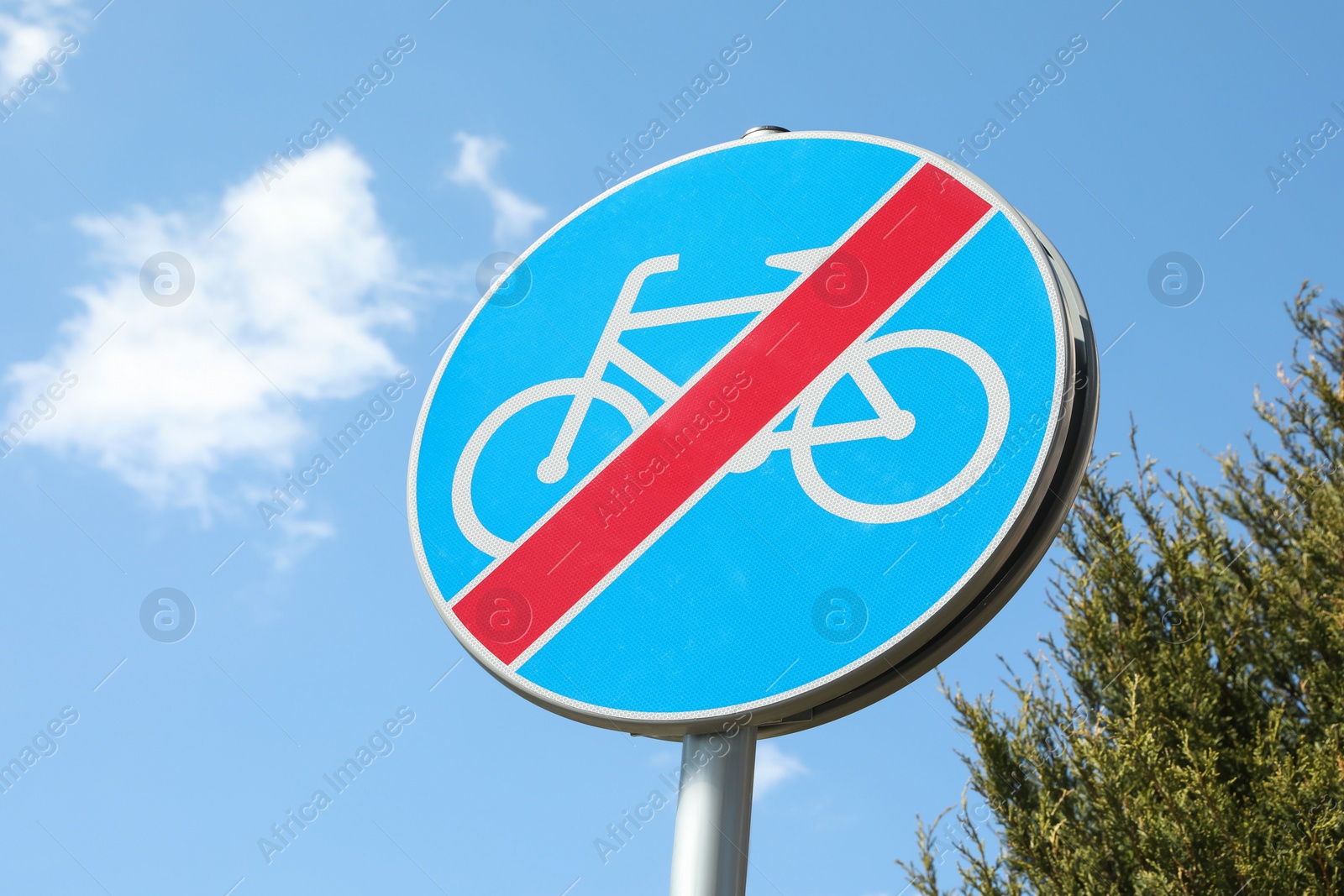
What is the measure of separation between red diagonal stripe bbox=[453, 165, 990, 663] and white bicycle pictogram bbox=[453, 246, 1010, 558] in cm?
3

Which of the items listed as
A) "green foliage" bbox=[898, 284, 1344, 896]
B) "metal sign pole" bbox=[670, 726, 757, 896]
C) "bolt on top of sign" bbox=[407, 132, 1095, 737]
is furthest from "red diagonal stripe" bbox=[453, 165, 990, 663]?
"green foliage" bbox=[898, 284, 1344, 896]

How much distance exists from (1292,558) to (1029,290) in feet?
16.6

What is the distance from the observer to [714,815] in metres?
1.30

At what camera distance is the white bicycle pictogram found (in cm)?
132

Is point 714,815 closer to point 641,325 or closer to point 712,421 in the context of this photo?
point 712,421

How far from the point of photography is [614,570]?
1.44 m

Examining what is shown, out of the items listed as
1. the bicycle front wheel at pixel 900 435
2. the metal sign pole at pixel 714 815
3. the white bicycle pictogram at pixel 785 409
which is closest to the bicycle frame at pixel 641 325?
the white bicycle pictogram at pixel 785 409

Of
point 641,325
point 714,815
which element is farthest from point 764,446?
point 714,815

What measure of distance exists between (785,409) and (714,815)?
21.0 inches

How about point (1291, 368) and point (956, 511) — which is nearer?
point (956, 511)

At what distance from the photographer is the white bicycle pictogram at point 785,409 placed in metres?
1.32

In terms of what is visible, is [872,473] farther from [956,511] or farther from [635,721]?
[635,721]

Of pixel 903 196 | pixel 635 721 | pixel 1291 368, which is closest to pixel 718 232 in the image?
pixel 903 196

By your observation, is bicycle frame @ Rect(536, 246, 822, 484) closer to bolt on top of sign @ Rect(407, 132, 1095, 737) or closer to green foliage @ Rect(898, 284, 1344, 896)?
bolt on top of sign @ Rect(407, 132, 1095, 737)
